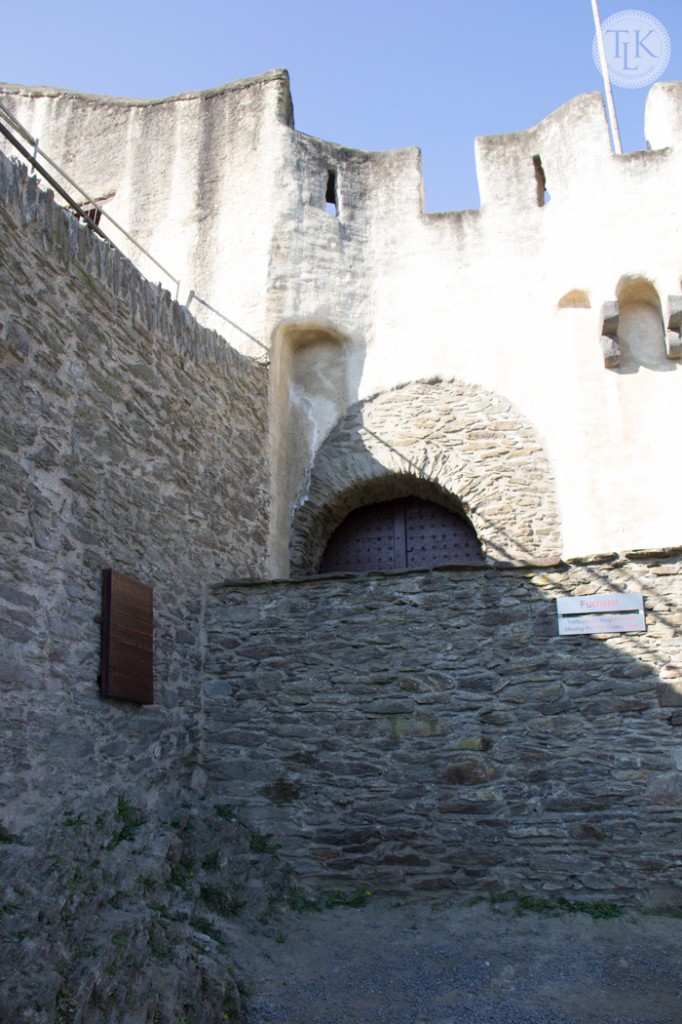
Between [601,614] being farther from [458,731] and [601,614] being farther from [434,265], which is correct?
[434,265]

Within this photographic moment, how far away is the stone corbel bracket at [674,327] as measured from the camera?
8453 mm

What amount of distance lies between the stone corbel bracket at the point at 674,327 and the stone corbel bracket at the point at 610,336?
49 cm

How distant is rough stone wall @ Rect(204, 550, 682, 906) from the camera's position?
18.6ft

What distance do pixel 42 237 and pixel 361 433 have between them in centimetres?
440

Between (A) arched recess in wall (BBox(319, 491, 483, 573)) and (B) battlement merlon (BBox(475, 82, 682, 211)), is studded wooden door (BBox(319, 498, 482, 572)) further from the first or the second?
(B) battlement merlon (BBox(475, 82, 682, 211))

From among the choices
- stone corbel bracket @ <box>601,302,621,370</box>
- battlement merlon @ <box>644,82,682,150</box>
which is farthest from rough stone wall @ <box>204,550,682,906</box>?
battlement merlon @ <box>644,82,682,150</box>

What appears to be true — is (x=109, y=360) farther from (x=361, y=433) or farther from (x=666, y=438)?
(x=666, y=438)

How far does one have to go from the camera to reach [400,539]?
30.1 feet

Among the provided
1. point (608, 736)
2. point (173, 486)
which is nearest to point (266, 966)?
point (608, 736)

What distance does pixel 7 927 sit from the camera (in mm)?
3562

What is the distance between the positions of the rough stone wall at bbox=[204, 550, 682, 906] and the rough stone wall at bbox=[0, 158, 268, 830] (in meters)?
0.66

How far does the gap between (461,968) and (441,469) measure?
197 inches

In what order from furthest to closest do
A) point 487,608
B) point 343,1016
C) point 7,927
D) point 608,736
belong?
point 487,608
point 608,736
point 343,1016
point 7,927

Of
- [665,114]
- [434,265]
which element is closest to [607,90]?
[665,114]
